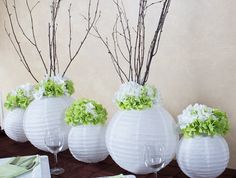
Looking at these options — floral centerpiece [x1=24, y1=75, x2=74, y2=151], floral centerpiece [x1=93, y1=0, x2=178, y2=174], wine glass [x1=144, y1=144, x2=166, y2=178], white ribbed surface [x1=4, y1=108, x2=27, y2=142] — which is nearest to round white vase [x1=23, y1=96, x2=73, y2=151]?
floral centerpiece [x1=24, y1=75, x2=74, y2=151]

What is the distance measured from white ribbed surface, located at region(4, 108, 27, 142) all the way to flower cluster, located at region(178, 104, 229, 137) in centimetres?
75

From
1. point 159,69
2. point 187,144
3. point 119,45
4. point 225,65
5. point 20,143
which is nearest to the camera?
point 187,144

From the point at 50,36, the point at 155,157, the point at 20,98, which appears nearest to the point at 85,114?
the point at 155,157

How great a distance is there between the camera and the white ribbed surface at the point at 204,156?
0.98m

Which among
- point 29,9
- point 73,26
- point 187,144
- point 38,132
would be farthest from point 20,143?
point 187,144

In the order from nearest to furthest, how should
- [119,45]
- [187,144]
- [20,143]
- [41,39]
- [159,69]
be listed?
1. [187,144]
2. [159,69]
3. [119,45]
4. [20,143]
5. [41,39]

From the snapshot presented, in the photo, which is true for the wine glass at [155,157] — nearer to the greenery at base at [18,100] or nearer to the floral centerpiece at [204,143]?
the floral centerpiece at [204,143]

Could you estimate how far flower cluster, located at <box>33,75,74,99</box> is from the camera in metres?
1.31

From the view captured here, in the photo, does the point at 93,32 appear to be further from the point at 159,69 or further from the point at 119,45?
the point at 159,69

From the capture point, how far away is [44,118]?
1282 mm

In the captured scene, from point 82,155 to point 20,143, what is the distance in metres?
0.46

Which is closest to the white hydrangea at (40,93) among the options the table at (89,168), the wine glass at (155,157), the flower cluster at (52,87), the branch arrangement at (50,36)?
the flower cluster at (52,87)

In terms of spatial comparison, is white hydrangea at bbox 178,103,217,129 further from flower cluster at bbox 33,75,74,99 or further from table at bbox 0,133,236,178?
flower cluster at bbox 33,75,74,99

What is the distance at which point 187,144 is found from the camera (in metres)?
1.01
